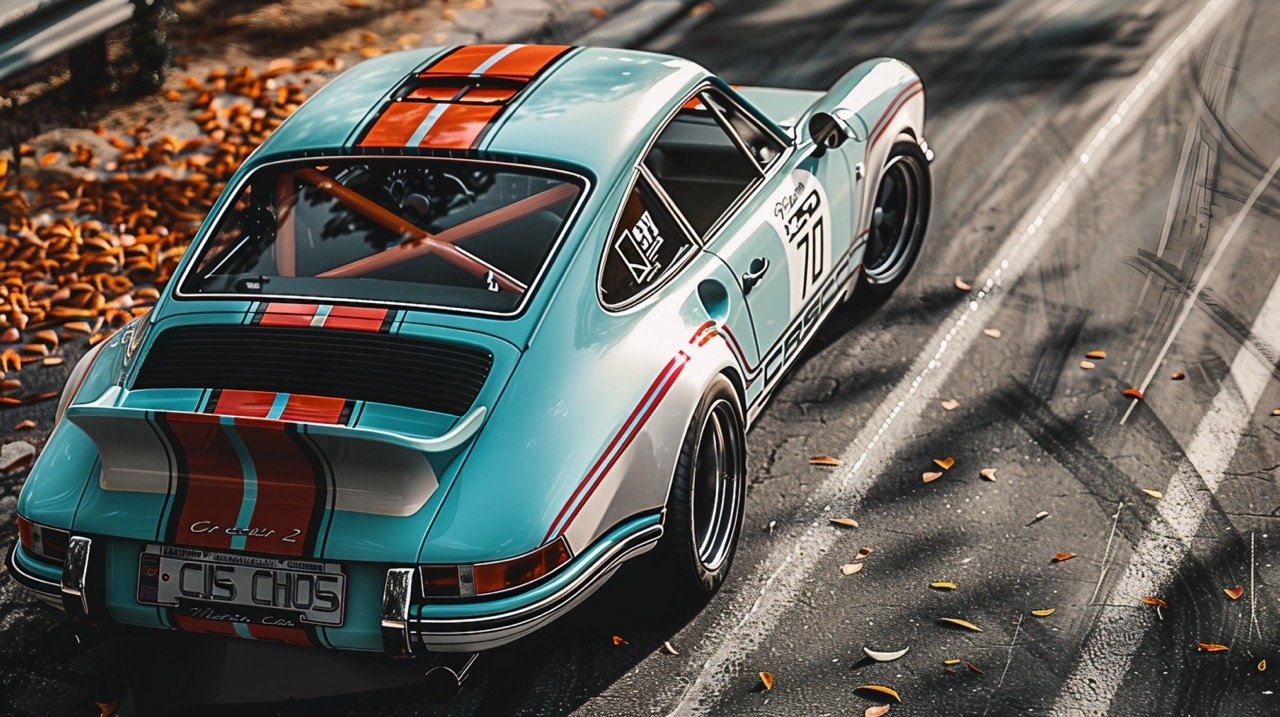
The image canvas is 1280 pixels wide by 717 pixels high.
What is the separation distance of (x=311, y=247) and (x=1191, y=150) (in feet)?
17.9

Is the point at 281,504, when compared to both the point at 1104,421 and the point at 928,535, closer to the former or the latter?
the point at 928,535

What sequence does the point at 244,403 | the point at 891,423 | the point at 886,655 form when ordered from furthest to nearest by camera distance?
the point at 891,423, the point at 886,655, the point at 244,403

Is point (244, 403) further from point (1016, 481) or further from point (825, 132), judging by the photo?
point (1016, 481)

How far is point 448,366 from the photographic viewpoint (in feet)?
13.2

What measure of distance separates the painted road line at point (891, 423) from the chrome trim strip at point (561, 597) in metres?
0.55

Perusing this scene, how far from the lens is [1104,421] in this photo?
5598 mm

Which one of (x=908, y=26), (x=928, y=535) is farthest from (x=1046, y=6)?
(x=928, y=535)

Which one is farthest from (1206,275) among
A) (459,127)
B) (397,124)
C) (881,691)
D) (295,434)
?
(295,434)

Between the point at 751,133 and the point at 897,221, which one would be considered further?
the point at 897,221

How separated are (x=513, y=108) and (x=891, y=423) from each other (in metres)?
2.12

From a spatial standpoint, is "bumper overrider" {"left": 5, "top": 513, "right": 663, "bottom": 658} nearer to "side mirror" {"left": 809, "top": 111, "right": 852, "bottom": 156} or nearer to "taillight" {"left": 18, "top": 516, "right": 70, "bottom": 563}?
"taillight" {"left": 18, "top": 516, "right": 70, "bottom": 563}

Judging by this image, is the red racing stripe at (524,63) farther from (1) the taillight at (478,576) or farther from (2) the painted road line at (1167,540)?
(2) the painted road line at (1167,540)

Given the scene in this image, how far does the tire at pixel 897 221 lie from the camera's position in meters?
6.37

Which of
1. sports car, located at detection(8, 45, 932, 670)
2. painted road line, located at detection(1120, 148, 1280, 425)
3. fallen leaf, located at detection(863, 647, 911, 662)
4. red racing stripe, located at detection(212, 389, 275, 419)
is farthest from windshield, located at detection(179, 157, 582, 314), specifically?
painted road line, located at detection(1120, 148, 1280, 425)
